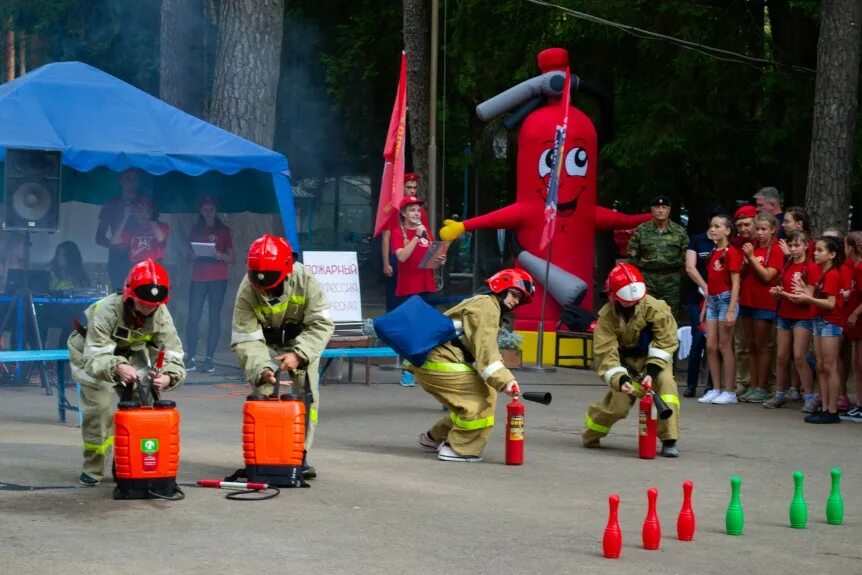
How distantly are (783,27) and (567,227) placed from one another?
6.49 meters

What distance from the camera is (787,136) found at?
2075 cm

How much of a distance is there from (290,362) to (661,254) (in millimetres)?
6711

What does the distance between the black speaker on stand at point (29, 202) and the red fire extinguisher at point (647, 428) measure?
5923 mm

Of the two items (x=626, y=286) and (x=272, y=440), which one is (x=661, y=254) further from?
(x=272, y=440)

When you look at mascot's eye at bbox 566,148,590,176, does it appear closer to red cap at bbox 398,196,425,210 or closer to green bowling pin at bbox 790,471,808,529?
red cap at bbox 398,196,425,210

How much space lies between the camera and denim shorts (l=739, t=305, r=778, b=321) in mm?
13953

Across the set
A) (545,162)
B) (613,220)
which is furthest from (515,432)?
(613,220)

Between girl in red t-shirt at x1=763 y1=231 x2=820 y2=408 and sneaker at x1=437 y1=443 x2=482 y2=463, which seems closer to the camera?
sneaker at x1=437 y1=443 x2=482 y2=463

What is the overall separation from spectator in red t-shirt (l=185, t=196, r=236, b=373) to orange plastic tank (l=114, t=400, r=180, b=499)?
286 inches

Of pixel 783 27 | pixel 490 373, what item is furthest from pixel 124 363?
pixel 783 27

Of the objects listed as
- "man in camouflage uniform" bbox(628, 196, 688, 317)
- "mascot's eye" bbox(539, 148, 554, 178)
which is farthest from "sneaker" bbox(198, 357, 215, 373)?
"mascot's eye" bbox(539, 148, 554, 178)

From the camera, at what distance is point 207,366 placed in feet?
52.3

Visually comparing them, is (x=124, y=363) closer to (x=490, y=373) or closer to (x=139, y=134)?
(x=490, y=373)

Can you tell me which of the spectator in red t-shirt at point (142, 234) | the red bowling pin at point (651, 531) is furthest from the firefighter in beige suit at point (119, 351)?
the spectator in red t-shirt at point (142, 234)
